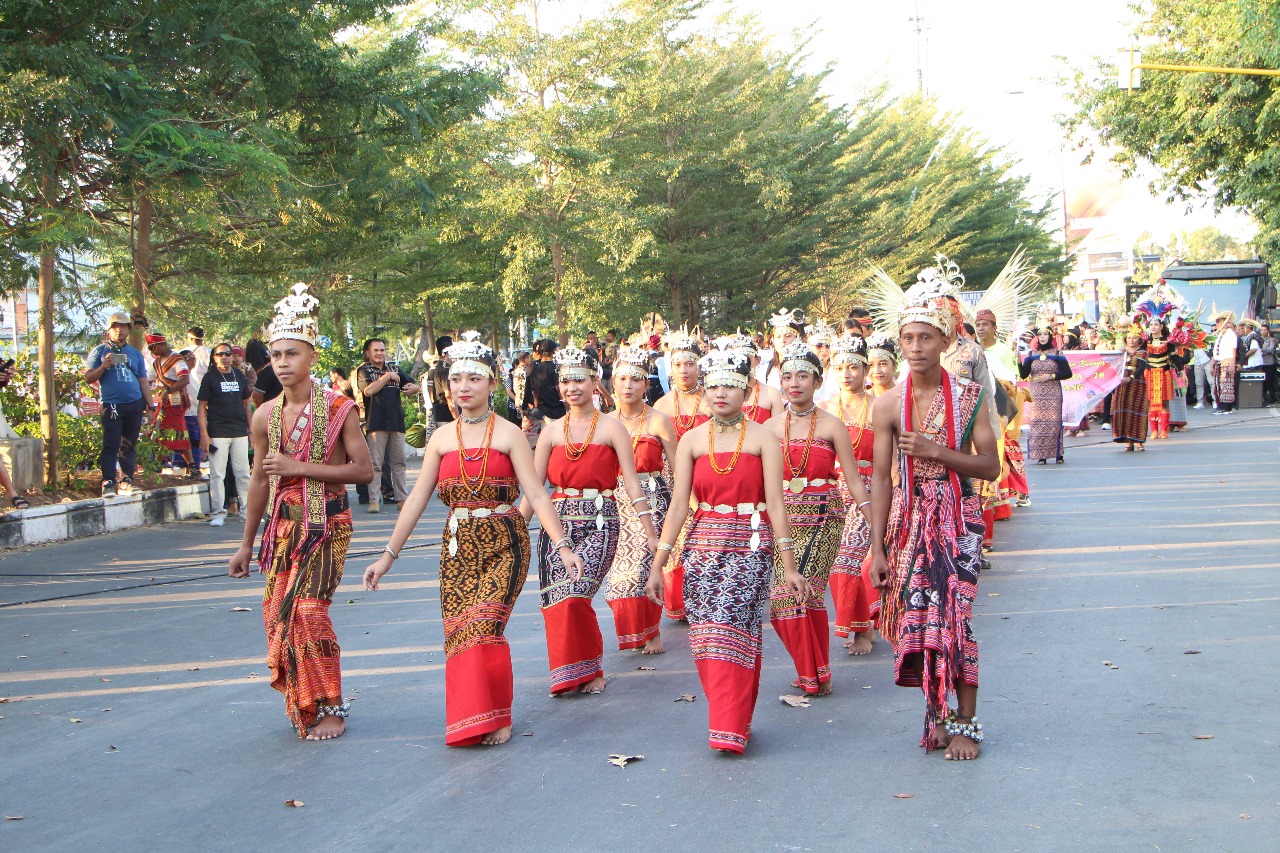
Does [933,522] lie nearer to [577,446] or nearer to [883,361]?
[577,446]

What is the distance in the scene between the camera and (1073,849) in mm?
4508

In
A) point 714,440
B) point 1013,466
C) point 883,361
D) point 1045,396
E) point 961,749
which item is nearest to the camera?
point 961,749

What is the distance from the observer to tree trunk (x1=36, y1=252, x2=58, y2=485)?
526 inches

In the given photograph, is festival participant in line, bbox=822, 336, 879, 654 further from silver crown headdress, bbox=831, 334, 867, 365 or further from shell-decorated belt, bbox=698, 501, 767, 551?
shell-decorated belt, bbox=698, 501, 767, 551

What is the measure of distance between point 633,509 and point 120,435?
26.6 feet

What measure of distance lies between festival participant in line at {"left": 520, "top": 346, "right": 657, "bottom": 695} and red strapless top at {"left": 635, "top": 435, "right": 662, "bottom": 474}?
3.08 ft

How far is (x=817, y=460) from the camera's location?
744cm

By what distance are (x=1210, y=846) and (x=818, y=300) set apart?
38705 millimetres

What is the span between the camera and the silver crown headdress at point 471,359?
6312 millimetres

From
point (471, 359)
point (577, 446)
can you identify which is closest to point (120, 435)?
point (577, 446)

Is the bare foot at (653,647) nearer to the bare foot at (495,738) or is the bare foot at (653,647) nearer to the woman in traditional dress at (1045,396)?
the bare foot at (495,738)

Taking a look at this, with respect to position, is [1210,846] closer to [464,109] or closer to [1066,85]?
[464,109]

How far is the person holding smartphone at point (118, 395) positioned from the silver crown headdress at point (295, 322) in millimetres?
7721

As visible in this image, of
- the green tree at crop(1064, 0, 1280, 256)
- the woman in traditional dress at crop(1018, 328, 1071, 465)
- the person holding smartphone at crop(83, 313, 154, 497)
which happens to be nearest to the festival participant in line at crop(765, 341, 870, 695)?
the person holding smartphone at crop(83, 313, 154, 497)
